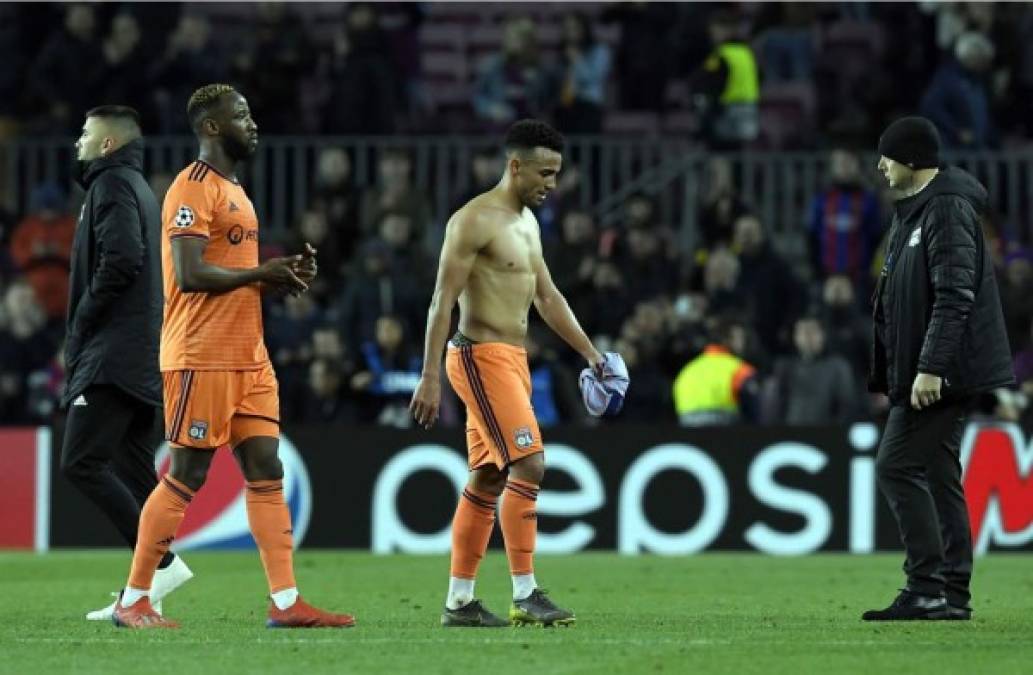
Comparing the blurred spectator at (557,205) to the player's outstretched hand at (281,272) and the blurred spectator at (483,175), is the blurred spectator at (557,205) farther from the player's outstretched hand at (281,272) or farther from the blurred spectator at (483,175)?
the player's outstretched hand at (281,272)

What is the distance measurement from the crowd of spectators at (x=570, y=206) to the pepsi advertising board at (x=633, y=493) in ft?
2.70

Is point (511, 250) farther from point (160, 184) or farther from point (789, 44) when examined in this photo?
point (789, 44)

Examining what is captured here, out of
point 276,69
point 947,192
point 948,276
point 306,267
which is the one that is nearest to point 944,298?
point 948,276

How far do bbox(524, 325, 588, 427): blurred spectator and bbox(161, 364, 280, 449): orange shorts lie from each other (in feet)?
26.5

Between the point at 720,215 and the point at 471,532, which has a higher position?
the point at 720,215

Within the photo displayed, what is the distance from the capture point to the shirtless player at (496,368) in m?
9.74

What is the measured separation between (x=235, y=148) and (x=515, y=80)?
38.5 feet

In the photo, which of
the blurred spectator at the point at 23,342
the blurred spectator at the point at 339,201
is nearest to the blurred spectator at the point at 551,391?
the blurred spectator at the point at 339,201

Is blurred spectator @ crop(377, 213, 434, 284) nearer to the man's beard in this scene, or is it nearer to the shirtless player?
the shirtless player

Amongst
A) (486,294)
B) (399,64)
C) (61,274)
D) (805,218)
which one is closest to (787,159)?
(805,218)

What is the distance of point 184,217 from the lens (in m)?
9.30

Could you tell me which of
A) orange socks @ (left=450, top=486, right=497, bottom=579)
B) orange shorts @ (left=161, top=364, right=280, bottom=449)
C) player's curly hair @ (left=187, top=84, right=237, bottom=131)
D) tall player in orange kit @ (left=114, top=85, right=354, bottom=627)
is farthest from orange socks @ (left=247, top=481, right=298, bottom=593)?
player's curly hair @ (left=187, top=84, right=237, bottom=131)

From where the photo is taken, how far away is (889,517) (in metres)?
16.5

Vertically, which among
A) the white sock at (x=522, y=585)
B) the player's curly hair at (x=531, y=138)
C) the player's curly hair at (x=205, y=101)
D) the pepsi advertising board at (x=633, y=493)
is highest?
the player's curly hair at (x=205, y=101)
